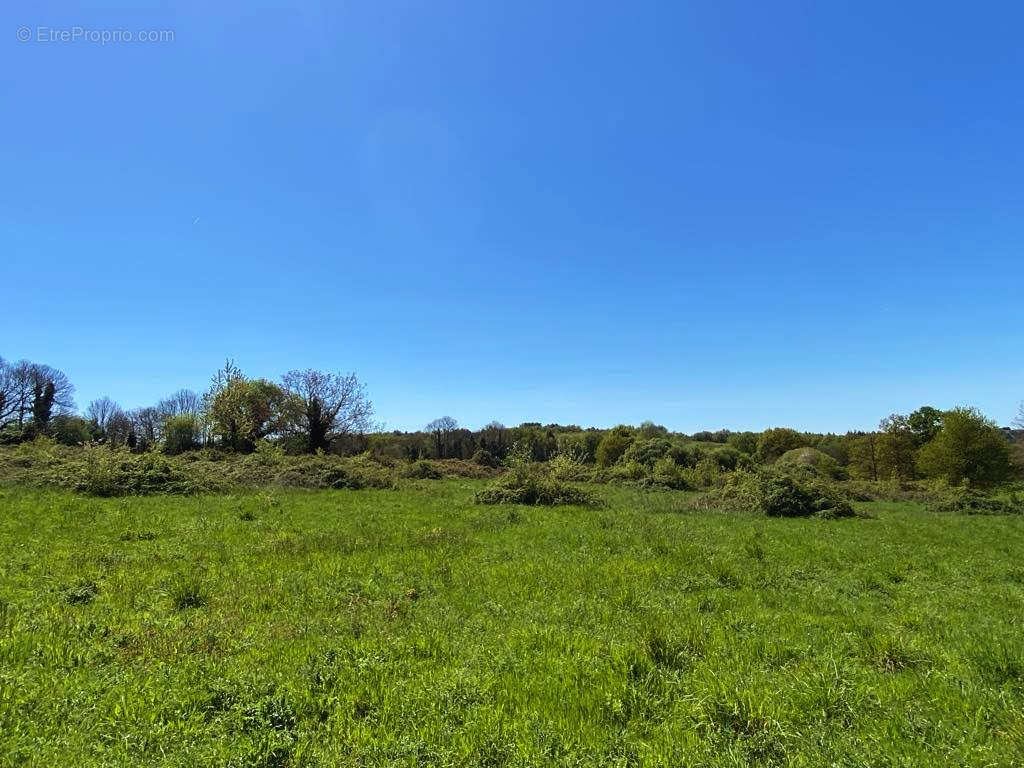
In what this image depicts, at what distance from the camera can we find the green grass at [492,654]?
4.73 meters

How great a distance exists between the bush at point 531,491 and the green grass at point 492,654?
42.2 feet

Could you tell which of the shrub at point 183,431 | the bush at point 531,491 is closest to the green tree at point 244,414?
the shrub at point 183,431

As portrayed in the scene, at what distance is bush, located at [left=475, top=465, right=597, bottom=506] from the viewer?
2762 centimetres

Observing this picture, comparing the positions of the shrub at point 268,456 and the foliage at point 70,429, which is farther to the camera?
the foliage at point 70,429

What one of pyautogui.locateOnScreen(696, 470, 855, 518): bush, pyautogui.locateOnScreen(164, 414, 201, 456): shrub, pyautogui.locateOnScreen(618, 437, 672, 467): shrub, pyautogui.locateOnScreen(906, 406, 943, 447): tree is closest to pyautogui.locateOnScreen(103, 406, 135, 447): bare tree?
pyautogui.locateOnScreen(164, 414, 201, 456): shrub

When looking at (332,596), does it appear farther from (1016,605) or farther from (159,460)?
(159,460)

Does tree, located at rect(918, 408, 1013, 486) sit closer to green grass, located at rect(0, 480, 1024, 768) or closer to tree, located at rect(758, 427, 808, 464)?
tree, located at rect(758, 427, 808, 464)

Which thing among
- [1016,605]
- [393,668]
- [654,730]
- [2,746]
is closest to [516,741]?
[654,730]

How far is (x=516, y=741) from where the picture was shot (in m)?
4.80

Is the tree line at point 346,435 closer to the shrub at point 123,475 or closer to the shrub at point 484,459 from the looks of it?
the shrub at point 484,459

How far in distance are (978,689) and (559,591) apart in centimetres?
609

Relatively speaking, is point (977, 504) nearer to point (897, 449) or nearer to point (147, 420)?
point (897, 449)

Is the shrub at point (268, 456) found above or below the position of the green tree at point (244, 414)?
below

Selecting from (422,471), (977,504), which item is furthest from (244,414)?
(977,504)
